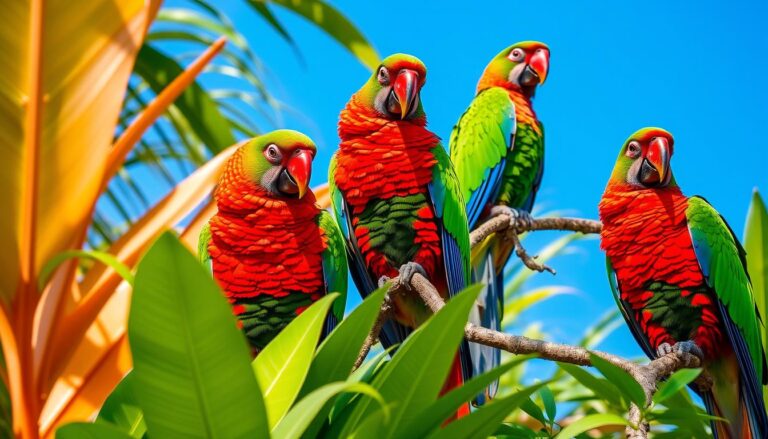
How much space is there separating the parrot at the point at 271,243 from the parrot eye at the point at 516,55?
909 millimetres

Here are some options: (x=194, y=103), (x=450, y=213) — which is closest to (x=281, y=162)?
(x=450, y=213)

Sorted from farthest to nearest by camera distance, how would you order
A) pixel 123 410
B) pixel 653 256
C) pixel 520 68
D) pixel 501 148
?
pixel 520 68 < pixel 501 148 < pixel 653 256 < pixel 123 410

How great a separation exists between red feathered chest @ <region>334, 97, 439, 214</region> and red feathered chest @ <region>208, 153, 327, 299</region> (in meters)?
0.13

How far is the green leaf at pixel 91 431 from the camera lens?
2.29ft

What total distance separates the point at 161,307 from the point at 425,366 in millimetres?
235

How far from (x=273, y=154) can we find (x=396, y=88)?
21 cm

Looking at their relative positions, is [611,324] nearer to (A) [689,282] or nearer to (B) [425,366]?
(A) [689,282]

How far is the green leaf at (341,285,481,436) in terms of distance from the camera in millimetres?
675

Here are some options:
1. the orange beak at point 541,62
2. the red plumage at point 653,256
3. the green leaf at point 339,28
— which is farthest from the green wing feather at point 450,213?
the green leaf at point 339,28

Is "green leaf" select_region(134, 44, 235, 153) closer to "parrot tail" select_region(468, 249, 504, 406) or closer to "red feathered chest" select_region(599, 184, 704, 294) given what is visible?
"parrot tail" select_region(468, 249, 504, 406)

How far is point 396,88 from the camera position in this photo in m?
1.12

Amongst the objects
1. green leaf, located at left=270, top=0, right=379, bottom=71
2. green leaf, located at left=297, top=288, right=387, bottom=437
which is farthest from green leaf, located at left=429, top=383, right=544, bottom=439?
green leaf, located at left=270, top=0, right=379, bottom=71

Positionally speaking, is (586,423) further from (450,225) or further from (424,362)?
(450,225)

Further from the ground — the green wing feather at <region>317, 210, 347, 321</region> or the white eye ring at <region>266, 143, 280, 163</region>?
the white eye ring at <region>266, 143, 280, 163</region>
